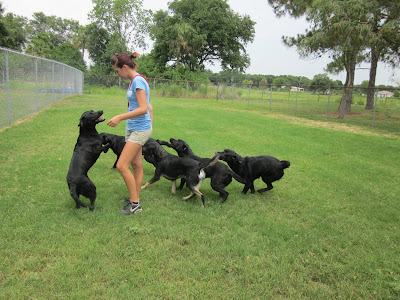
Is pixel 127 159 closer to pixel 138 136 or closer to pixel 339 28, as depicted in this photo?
pixel 138 136

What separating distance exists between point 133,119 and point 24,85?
8965 millimetres

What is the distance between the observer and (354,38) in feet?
43.6

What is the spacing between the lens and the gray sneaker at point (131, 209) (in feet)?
11.7

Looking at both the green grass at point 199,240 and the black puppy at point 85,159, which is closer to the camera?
the green grass at point 199,240

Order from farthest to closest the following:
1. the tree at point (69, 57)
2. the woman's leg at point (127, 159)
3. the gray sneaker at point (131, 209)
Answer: the tree at point (69, 57) < the gray sneaker at point (131, 209) < the woman's leg at point (127, 159)

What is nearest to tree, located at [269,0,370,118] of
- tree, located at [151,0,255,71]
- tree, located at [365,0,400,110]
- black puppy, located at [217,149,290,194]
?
tree, located at [365,0,400,110]

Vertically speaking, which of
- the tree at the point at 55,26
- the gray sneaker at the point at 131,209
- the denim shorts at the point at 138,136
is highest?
the tree at the point at 55,26

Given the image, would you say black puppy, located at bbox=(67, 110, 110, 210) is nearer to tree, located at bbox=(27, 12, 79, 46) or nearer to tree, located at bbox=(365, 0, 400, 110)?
tree, located at bbox=(365, 0, 400, 110)

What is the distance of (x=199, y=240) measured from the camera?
10.0 ft

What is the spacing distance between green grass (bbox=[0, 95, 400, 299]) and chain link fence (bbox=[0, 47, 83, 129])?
146 inches

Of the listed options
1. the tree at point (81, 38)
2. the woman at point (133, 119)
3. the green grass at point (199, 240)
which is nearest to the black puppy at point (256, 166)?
the green grass at point (199, 240)

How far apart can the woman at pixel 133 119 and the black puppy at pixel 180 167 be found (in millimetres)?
601

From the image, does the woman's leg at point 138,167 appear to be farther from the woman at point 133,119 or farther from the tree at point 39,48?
the tree at point 39,48

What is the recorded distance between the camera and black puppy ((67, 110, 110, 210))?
3.44 metres
